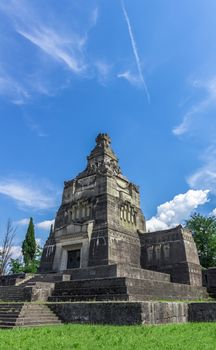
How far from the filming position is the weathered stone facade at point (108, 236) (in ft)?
86.8

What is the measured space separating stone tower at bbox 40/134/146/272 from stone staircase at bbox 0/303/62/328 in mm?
10927

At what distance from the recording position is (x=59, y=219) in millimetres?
31562

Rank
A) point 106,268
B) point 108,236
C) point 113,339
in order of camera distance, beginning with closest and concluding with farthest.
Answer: point 113,339
point 106,268
point 108,236

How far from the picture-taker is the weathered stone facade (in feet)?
86.8

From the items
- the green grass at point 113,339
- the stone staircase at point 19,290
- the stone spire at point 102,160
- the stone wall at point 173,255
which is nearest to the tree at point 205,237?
the stone wall at point 173,255

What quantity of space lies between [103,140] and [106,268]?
737 inches

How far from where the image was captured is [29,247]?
139ft

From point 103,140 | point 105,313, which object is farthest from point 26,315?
point 103,140

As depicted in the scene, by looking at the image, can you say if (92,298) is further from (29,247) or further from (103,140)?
(29,247)

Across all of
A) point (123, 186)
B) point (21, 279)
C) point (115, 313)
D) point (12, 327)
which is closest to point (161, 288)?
point (115, 313)

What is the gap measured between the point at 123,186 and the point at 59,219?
25.5 ft

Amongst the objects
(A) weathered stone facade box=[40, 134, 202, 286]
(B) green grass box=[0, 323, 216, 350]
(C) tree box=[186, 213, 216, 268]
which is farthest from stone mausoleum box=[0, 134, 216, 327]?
(C) tree box=[186, 213, 216, 268]

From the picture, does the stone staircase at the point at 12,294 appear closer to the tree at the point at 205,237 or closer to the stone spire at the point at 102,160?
the stone spire at the point at 102,160

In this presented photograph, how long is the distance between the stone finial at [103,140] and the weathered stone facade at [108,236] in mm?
3561
